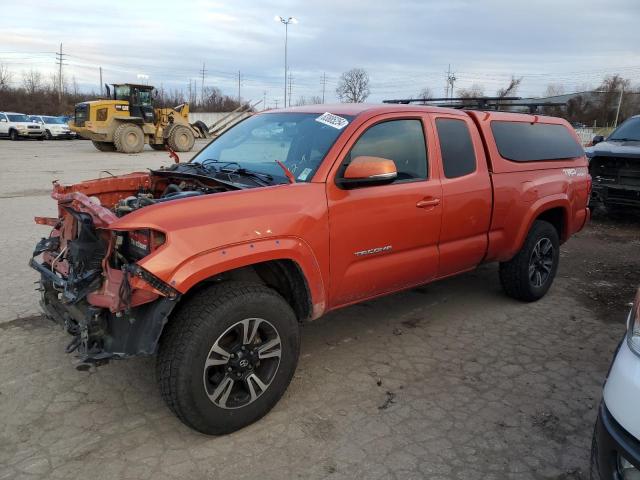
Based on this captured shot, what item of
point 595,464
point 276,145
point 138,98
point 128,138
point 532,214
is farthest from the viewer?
point 138,98

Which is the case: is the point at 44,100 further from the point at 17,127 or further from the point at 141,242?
the point at 141,242

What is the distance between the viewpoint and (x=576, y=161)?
216 inches

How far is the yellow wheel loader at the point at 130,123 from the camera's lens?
22.3 m

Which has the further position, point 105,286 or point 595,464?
point 105,286

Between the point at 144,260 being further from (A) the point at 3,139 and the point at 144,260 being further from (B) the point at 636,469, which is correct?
(A) the point at 3,139

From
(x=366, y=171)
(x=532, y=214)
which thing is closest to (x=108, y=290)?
(x=366, y=171)

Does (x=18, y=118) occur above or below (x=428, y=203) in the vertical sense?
above

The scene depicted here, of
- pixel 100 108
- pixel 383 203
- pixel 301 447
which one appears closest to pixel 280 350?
pixel 301 447

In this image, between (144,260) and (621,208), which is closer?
(144,260)

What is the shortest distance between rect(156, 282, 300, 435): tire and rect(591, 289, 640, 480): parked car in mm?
1707

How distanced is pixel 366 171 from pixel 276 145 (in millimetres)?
907

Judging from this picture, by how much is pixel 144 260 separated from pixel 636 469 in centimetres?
227

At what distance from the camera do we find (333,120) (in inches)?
146

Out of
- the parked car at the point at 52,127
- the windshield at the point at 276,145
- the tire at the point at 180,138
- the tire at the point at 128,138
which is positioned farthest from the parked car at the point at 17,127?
the windshield at the point at 276,145
